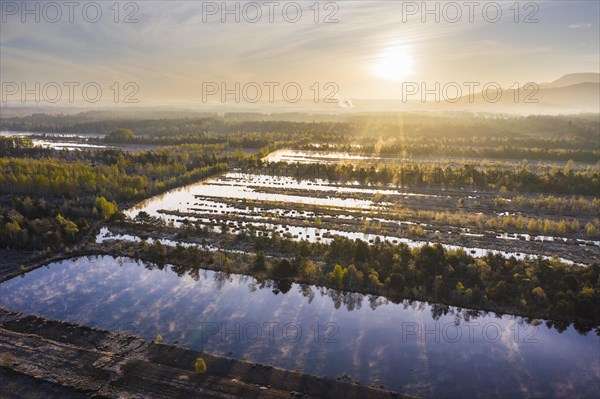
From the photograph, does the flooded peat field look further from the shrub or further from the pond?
the shrub

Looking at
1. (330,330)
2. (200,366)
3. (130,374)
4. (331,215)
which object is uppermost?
(331,215)

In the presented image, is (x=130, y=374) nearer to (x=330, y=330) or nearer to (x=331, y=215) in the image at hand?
(x=330, y=330)

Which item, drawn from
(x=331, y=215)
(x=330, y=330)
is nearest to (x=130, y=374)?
(x=330, y=330)

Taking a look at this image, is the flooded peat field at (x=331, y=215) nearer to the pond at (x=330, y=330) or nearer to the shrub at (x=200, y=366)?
the pond at (x=330, y=330)

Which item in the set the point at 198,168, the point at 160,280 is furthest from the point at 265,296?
the point at 198,168

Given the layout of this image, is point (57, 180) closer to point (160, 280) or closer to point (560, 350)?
point (160, 280)
